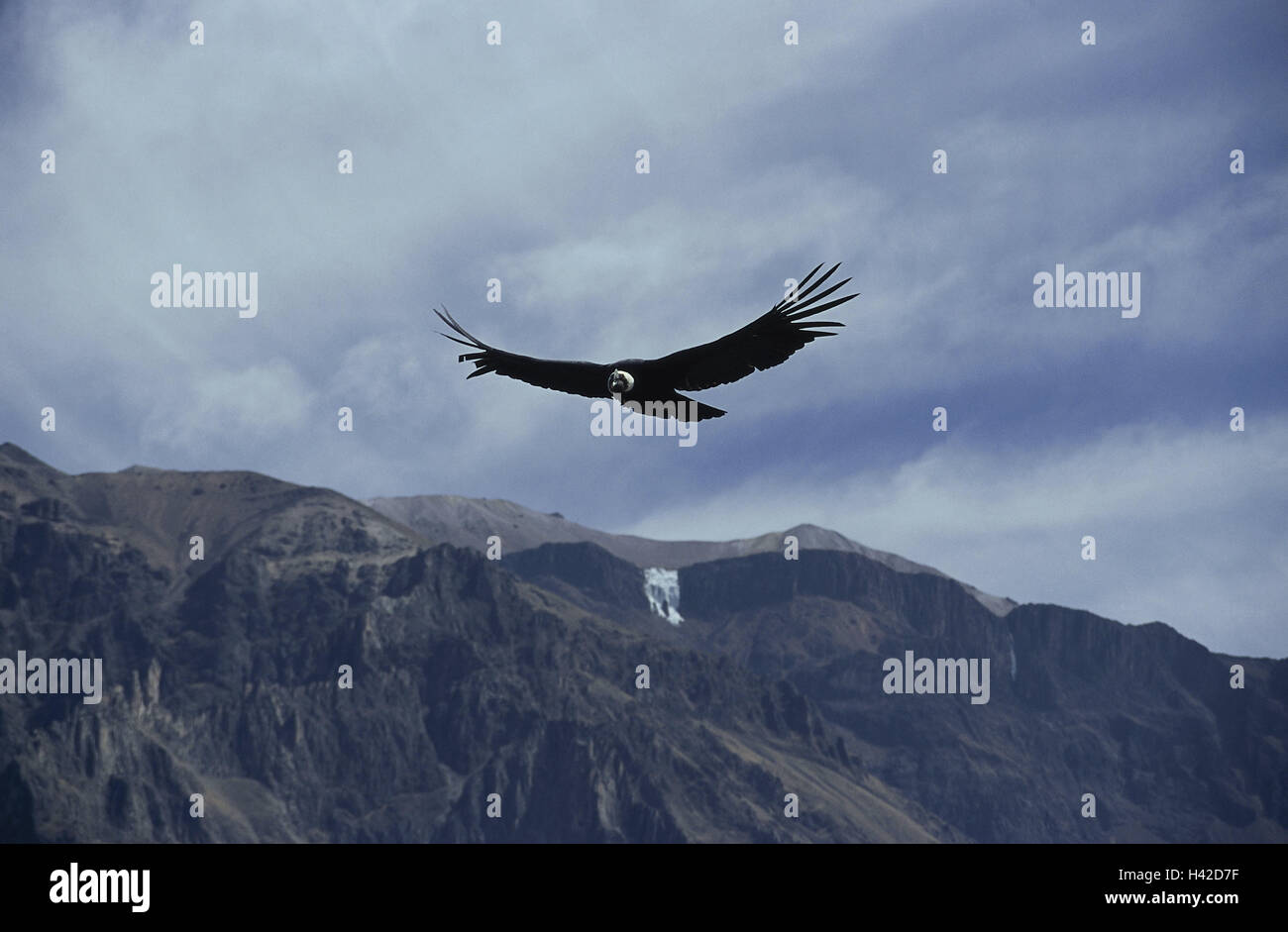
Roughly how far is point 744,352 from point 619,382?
383 centimetres

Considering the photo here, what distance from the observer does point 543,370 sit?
46031 mm

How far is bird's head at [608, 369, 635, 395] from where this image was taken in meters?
40.8

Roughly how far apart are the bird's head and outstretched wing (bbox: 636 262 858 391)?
128cm

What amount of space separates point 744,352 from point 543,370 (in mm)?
6437

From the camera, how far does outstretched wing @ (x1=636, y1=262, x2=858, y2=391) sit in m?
41.3

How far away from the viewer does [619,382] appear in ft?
134

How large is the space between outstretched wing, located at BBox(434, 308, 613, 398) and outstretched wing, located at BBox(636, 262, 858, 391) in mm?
2303

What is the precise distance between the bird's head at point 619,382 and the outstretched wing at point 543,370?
3.17 m

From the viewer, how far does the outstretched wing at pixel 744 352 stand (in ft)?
136
